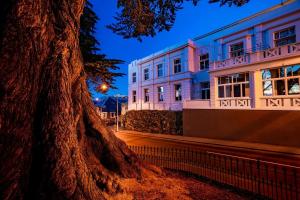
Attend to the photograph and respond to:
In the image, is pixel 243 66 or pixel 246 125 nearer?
pixel 246 125

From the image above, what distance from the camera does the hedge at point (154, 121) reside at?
66.1 feet

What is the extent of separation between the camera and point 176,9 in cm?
763

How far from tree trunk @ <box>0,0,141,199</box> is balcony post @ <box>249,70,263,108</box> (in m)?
15.5

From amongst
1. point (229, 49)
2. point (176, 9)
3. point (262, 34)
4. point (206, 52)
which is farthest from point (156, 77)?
point (176, 9)

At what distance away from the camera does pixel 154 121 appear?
2239 centimetres

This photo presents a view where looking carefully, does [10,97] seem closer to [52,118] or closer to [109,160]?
[52,118]

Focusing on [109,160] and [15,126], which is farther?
[109,160]

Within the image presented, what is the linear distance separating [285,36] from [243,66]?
176 inches

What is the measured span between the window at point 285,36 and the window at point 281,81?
3028mm

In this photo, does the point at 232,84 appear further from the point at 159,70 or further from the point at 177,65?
the point at 159,70

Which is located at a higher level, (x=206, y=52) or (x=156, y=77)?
(x=206, y=52)

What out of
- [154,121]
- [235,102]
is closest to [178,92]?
[154,121]

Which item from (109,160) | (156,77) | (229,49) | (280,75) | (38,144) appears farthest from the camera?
(156,77)

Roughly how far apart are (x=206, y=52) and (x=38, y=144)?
73.3ft
